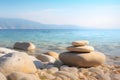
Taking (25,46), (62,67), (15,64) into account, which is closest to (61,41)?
(25,46)

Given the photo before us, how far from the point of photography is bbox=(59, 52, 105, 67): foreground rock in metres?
10.4

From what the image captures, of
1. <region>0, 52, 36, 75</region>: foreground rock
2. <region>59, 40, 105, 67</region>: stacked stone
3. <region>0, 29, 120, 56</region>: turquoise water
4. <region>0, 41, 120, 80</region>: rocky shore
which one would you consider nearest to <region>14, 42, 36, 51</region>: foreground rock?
<region>0, 29, 120, 56</region>: turquoise water

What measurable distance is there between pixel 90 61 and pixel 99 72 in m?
1.41

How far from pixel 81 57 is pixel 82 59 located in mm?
81

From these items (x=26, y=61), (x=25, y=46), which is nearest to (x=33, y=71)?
(x=26, y=61)

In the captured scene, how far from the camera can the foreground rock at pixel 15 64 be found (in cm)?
775

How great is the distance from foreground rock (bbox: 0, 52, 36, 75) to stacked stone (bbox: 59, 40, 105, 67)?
2.30m

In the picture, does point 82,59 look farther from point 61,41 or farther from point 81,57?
point 61,41

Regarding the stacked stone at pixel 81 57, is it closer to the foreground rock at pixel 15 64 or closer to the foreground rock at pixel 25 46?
the foreground rock at pixel 15 64

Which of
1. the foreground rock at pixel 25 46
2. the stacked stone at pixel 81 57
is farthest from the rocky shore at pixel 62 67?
the foreground rock at pixel 25 46

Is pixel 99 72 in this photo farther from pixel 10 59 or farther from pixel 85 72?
pixel 10 59

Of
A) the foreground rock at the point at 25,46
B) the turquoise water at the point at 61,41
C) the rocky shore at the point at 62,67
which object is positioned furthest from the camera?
the turquoise water at the point at 61,41

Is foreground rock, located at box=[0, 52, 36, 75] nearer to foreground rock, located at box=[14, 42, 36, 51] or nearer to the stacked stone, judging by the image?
the stacked stone

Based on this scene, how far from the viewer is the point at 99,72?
9094 mm
